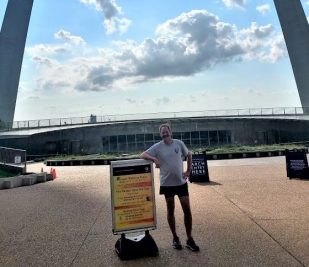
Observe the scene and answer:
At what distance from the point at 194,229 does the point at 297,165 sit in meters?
8.19

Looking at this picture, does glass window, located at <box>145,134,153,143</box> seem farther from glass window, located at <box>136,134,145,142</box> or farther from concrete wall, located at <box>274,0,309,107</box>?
concrete wall, located at <box>274,0,309,107</box>

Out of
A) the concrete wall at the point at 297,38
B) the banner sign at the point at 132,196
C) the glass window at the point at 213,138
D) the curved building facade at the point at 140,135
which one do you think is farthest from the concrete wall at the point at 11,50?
the banner sign at the point at 132,196

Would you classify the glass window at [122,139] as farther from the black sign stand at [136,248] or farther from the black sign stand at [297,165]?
the black sign stand at [136,248]

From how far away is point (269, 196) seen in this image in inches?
417

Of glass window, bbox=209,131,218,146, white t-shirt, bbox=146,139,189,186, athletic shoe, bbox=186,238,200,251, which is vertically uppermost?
glass window, bbox=209,131,218,146

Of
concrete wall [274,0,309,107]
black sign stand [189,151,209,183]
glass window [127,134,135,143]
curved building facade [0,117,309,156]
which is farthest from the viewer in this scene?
concrete wall [274,0,309,107]

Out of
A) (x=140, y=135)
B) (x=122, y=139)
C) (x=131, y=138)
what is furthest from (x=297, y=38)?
(x=122, y=139)

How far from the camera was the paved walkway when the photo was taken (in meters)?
5.64

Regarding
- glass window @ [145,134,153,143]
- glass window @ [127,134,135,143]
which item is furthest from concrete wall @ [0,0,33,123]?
glass window @ [145,134,153,143]

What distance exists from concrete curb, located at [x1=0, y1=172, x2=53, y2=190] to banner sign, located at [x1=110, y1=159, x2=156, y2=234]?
1133 centimetres

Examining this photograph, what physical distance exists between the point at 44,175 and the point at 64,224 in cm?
997

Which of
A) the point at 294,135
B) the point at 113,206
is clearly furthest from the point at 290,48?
the point at 113,206

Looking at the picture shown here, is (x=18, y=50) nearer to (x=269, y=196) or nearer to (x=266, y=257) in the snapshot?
(x=269, y=196)

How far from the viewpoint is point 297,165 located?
13992mm
